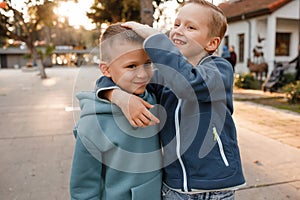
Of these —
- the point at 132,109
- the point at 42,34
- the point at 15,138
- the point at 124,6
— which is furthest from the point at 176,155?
the point at 42,34

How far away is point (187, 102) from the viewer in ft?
3.66

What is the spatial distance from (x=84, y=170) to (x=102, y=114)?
0.75 ft

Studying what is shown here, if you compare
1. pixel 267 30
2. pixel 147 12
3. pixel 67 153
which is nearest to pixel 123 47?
pixel 67 153

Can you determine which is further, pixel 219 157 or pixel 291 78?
pixel 291 78

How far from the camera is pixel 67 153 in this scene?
3803mm

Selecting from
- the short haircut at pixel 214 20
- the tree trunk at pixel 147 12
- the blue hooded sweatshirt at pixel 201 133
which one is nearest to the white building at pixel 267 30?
the tree trunk at pixel 147 12

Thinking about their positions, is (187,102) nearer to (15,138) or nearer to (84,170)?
(84,170)

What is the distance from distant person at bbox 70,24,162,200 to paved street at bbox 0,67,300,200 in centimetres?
21

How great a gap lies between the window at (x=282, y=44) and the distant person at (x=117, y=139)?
16.1 m

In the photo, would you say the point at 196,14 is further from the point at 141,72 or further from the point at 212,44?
the point at 141,72

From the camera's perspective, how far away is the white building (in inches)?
565

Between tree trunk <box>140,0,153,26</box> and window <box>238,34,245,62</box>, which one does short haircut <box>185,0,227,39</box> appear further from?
window <box>238,34,245,62</box>

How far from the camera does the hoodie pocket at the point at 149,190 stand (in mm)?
1175

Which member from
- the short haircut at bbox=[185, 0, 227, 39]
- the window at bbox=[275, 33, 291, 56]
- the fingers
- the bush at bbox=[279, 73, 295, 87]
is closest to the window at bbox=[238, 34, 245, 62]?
the window at bbox=[275, 33, 291, 56]
